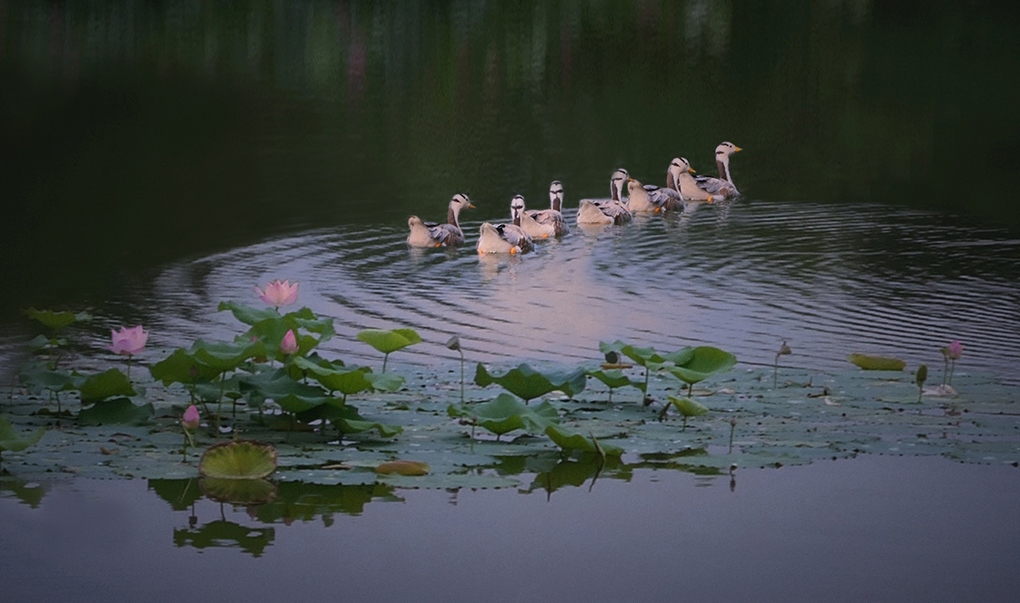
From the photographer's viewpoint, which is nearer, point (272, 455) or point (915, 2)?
point (272, 455)

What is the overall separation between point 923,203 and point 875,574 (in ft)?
41.0

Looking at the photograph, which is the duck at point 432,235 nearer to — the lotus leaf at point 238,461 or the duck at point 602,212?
the duck at point 602,212

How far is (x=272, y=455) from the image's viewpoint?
657 cm

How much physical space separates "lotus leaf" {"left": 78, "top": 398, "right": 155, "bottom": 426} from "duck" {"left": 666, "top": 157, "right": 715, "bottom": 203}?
38.4ft

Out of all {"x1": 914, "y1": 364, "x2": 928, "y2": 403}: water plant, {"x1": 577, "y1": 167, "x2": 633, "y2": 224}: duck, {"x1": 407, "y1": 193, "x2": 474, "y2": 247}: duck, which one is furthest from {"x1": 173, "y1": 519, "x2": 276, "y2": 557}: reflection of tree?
{"x1": 577, "y1": 167, "x2": 633, "y2": 224}: duck

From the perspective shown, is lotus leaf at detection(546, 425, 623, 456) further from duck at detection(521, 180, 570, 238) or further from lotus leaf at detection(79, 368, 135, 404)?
duck at detection(521, 180, 570, 238)

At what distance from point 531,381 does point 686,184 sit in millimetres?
11280

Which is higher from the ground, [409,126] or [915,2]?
[915,2]

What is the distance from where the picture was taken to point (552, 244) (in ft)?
50.1

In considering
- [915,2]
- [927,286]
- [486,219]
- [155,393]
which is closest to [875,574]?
[155,393]

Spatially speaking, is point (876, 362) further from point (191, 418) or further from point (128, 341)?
point (128, 341)

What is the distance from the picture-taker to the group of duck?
14.6m

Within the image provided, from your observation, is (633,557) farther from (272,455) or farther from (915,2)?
(915,2)

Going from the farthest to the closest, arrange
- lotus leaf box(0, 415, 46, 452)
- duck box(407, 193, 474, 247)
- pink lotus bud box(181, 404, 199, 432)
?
→ duck box(407, 193, 474, 247)
pink lotus bud box(181, 404, 199, 432)
lotus leaf box(0, 415, 46, 452)
